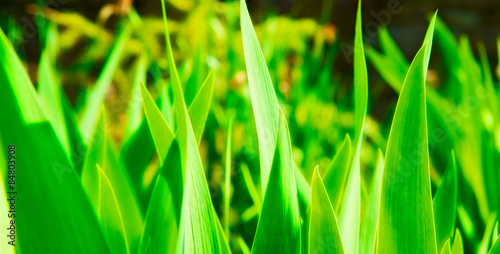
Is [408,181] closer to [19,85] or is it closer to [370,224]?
[370,224]

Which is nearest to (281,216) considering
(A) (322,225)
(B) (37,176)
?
(A) (322,225)

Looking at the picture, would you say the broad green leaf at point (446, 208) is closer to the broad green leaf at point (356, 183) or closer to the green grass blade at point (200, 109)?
the broad green leaf at point (356, 183)

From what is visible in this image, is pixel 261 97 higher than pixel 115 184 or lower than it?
higher

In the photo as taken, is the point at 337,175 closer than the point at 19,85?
No

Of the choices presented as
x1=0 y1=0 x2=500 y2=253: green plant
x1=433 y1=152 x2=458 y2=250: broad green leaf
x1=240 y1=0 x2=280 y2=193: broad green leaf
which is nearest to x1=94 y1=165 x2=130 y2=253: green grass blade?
x1=0 y1=0 x2=500 y2=253: green plant

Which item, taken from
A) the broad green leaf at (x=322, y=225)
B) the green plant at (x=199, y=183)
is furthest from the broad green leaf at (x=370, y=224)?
the broad green leaf at (x=322, y=225)

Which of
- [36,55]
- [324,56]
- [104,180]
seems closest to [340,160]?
[104,180]
